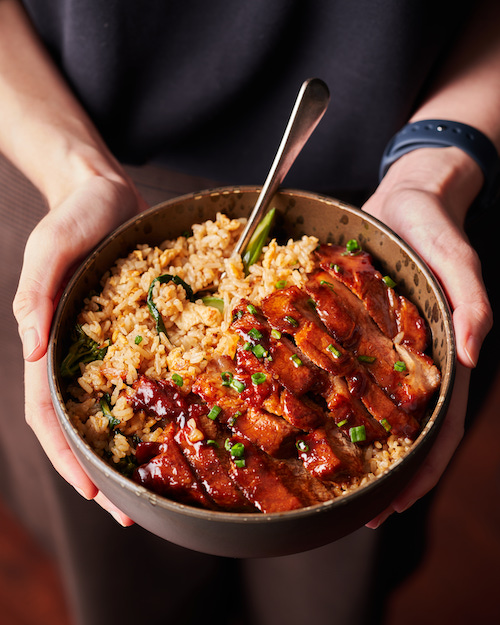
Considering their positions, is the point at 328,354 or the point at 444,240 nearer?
the point at 328,354

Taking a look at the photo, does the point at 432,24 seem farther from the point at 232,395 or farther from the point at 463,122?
the point at 232,395

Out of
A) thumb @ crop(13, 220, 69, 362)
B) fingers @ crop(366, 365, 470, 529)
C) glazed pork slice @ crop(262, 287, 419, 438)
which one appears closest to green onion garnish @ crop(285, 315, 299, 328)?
glazed pork slice @ crop(262, 287, 419, 438)

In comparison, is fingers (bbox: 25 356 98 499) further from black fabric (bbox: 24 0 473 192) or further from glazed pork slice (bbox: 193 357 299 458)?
black fabric (bbox: 24 0 473 192)

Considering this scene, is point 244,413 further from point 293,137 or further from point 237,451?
point 293,137

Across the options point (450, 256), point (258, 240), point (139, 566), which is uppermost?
point (450, 256)

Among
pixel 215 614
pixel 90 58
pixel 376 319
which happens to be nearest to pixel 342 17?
pixel 90 58

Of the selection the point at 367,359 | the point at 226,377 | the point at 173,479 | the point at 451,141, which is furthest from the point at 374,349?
the point at 451,141
